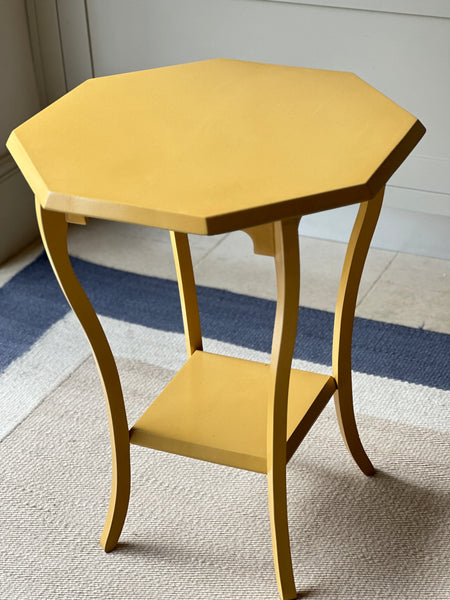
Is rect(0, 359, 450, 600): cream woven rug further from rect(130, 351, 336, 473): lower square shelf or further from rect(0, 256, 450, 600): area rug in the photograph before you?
rect(130, 351, 336, 473): lower square shelf

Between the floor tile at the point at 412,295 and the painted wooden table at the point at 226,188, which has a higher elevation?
the painted wooden table at the point at 226,188

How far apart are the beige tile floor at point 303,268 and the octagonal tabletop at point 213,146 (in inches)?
37.0

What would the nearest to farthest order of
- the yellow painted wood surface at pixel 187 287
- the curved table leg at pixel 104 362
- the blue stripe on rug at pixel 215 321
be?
the curved table leg at pixel 104 362
the yellow painted wood surface at pixel 187 287
the blue stripe on rug at pixel 215 321

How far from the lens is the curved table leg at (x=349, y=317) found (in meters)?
1.32

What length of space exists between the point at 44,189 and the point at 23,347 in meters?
1.10

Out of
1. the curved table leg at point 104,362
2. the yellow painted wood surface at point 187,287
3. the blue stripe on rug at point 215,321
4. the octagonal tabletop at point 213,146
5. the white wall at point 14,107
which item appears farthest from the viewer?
the white wall at point 14,107

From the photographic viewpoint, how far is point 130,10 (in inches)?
93.3

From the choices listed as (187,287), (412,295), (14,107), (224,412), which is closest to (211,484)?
(224,412)

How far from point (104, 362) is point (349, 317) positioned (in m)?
0.45

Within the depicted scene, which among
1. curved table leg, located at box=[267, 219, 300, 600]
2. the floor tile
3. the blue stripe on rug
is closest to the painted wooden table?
curved table leg, located at box=[267, 219, 300, 600]

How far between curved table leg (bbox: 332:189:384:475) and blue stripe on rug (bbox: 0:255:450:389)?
Answer: 15.4 inches

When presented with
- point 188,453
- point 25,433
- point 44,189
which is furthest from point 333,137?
point 25,433

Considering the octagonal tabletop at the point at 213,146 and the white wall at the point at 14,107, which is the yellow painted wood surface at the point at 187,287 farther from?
the white wall at the point at 14,107

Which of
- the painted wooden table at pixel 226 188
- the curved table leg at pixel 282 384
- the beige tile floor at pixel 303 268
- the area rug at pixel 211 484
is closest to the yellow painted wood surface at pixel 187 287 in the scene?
the painted wooden table at pixel 226 188
